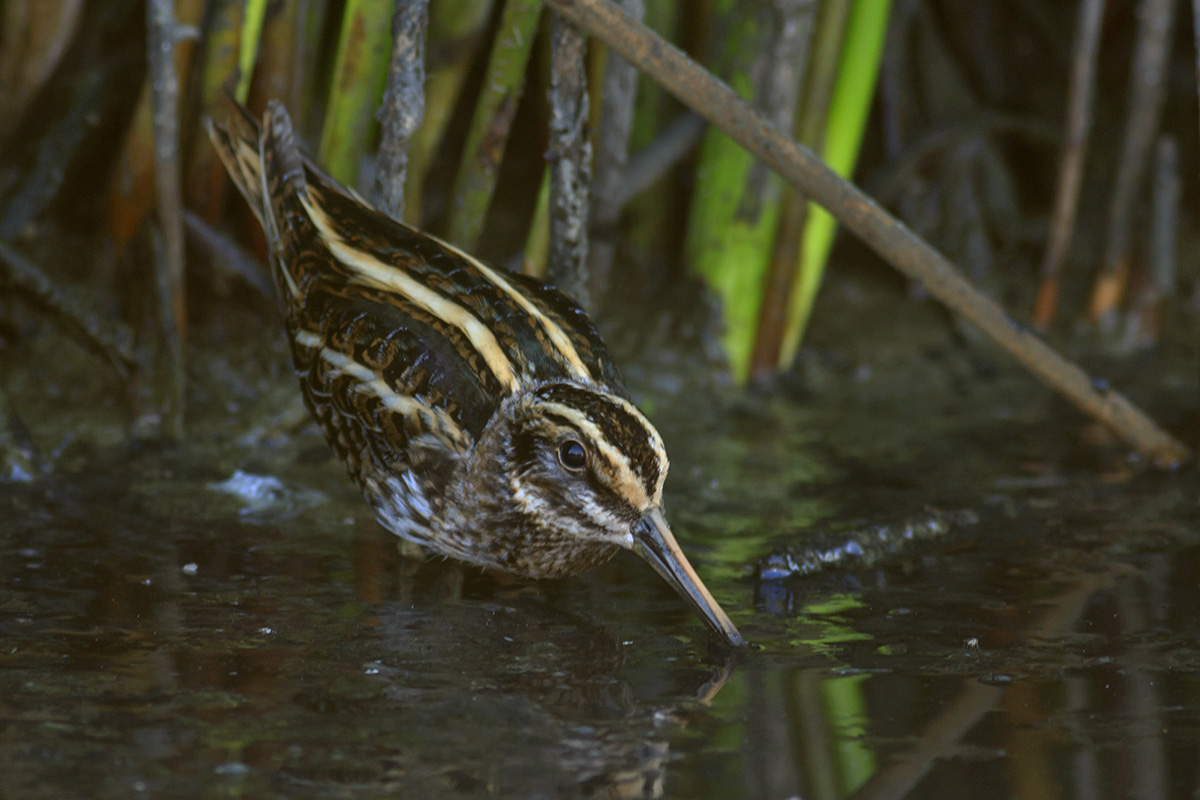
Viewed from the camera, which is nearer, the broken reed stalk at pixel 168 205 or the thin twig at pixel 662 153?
the broken reed stalk at pixel 168 205

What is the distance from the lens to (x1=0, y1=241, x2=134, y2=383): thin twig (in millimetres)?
4273

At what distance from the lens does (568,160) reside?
381cm

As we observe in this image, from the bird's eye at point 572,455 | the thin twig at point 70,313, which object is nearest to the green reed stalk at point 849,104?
the bird's eye at point 572,455

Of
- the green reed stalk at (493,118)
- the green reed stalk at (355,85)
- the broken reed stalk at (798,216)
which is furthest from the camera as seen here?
the broken reed stalk at (798,216)

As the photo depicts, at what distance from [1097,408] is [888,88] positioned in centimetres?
226

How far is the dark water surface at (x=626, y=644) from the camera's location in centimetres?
235

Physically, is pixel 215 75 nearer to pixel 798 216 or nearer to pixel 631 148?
pixel 631 148

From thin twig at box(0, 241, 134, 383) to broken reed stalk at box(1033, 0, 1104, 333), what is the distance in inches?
147

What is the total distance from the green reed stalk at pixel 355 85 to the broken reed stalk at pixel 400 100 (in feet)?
1.50

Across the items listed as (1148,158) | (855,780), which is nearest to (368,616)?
(855,780)

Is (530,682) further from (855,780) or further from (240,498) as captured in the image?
(240,498)

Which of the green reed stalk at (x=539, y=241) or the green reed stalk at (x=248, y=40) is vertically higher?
the green reed stalk at (x=248, y=40)

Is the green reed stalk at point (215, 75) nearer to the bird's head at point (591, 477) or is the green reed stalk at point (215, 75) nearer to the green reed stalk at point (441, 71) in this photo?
the green reed stalk at point (441, 71)

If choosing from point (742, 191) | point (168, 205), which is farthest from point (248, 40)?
point (742, 191)
